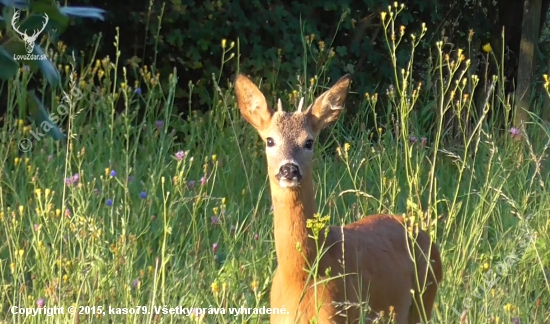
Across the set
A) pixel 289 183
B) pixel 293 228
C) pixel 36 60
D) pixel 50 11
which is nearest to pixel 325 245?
pixel 293 228

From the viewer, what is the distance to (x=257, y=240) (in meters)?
4.58

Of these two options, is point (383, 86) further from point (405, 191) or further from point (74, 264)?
point (74, 264)

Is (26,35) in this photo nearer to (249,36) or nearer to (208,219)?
(208,219)

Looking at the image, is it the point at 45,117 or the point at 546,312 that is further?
the point at 546,312

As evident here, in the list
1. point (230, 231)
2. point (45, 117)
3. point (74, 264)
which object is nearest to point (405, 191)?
point (230, 231)

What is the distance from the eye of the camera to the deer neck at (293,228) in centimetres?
360

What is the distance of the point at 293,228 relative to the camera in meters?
3.65

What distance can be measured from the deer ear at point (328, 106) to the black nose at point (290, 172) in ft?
1.33

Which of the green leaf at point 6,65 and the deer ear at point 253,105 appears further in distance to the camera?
the deer ear at point 253,105

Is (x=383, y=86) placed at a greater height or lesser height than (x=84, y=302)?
greater

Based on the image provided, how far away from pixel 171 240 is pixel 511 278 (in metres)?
1.63

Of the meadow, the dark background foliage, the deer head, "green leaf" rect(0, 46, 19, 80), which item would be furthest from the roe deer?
→ the dark background foliage

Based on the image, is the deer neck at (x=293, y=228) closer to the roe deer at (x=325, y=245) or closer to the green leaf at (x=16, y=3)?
the roe deer at (x=325, y=245)

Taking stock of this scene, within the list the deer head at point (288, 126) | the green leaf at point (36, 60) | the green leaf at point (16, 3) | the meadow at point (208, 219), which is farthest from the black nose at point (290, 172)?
the green leaf at point (16, 3)
